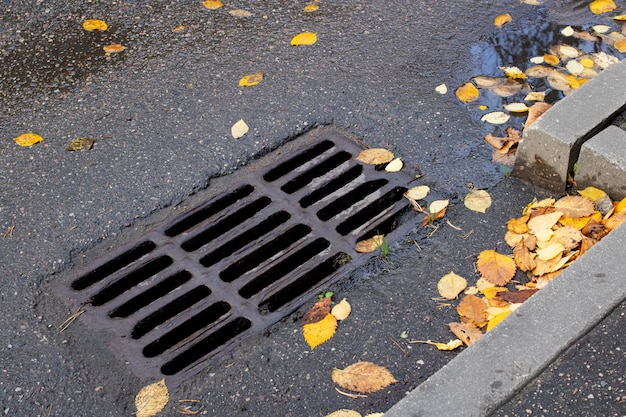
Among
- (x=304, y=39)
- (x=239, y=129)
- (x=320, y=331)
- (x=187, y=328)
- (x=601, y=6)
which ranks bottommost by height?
(x=187, y=328)

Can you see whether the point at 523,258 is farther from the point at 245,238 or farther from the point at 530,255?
the point at 245,238

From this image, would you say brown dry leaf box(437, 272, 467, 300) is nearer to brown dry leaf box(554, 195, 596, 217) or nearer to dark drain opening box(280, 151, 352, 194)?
brown dry leaf box(554, 195, 596, 217)

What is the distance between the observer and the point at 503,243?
2.48m

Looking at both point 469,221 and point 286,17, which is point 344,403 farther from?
point 286,17

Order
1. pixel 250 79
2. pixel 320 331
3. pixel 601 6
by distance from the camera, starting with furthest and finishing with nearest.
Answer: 1. pixel 601 6
2. pixel 250 79
3. pixel 320 331

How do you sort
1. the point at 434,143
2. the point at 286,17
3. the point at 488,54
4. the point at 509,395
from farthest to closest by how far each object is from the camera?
the point at 286,17 → the point at 488,54 → the point at 434,143 → the point at 509,395

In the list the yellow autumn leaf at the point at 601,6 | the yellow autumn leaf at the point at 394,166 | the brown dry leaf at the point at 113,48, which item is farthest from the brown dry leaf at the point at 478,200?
the brown dry leaf at the point at 113,48

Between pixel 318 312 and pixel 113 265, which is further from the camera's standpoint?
pixel 113 265

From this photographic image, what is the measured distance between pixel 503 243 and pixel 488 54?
1.20 metres

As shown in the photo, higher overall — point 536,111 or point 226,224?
point 536,111

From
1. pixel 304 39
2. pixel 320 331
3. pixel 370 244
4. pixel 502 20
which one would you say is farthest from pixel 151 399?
pixel 502 20

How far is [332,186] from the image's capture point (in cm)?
283

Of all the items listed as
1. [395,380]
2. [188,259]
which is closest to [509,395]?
[395,380]

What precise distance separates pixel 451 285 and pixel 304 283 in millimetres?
490
